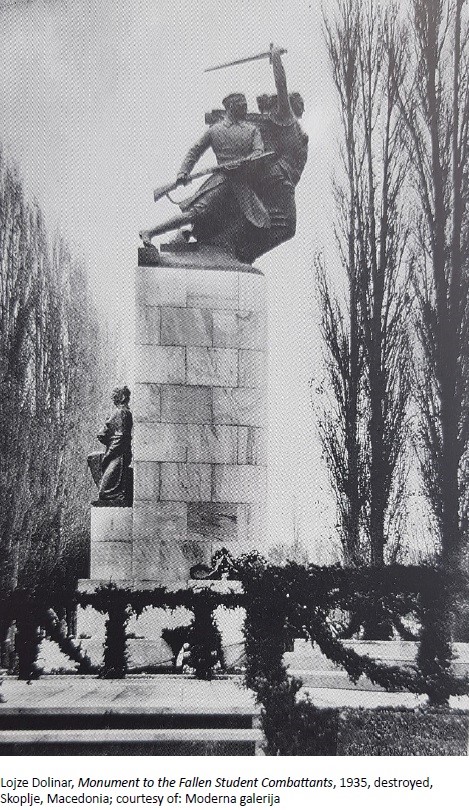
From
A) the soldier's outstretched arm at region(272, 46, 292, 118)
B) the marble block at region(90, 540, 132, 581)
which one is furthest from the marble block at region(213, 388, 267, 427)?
the soldier's outstretched arm at region(272, 46, 292, 118)

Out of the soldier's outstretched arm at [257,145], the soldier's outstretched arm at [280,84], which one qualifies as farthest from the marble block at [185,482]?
the soldier's outstretched arm at [280,84]

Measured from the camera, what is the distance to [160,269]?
7.61 metres

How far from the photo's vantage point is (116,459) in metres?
7.61

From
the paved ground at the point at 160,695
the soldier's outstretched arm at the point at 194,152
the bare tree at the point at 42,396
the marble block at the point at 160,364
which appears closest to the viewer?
the paved ground at the point at 160,695

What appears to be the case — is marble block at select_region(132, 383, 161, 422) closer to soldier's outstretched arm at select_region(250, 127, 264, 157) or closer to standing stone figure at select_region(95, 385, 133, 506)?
standing stone figure at select_region(95, 385, 133, 506)

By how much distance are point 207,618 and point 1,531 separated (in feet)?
20.8

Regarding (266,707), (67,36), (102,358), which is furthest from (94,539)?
(102,358)

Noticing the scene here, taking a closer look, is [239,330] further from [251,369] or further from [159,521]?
[159,521]

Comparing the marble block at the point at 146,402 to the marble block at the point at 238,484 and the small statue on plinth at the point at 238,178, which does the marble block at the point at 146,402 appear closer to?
the marble block at the point at 238,484

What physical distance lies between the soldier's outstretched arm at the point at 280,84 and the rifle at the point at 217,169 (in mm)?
372

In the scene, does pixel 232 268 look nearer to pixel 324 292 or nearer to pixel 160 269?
pixel 160 269

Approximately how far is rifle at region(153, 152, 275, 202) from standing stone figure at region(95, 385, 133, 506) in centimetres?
175

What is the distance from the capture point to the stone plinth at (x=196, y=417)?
7.22m

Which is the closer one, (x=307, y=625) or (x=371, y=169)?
(x=307, y=625)
